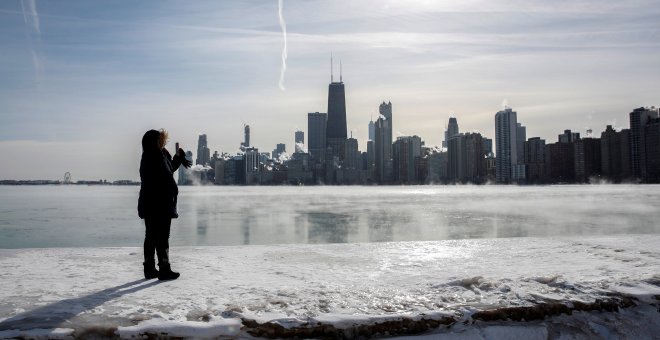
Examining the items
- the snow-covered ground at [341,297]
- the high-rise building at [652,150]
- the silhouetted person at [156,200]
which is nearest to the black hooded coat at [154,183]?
the silhouetted person at [156,200]

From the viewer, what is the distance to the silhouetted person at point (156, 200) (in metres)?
5.78

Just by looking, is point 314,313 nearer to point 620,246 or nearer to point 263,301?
point 263,301

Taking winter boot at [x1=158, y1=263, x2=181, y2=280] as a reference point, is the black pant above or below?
above

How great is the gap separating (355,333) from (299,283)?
4.87ft

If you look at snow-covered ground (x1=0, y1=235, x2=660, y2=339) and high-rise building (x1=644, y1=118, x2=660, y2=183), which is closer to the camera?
snow-covered ground (x1=0, y1=235, x2=660, y2=339)

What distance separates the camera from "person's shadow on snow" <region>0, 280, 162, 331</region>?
3.84 m

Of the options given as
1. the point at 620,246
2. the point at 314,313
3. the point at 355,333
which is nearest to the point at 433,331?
the point at 355,333

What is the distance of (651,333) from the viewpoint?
4.36 metres

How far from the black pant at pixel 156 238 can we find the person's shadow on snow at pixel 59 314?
0.89 m

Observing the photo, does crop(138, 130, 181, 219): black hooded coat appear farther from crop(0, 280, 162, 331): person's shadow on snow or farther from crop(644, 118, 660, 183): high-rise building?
crop(644, 118, 660, 183): high-rise building

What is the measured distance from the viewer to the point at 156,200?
5.82 metres

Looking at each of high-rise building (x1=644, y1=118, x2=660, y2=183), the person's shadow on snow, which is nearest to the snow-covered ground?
the person's shadow on snow

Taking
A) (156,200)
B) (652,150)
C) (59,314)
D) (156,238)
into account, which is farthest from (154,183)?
(652,150)

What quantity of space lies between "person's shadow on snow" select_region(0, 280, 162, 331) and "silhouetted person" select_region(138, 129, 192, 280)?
0.87 m
